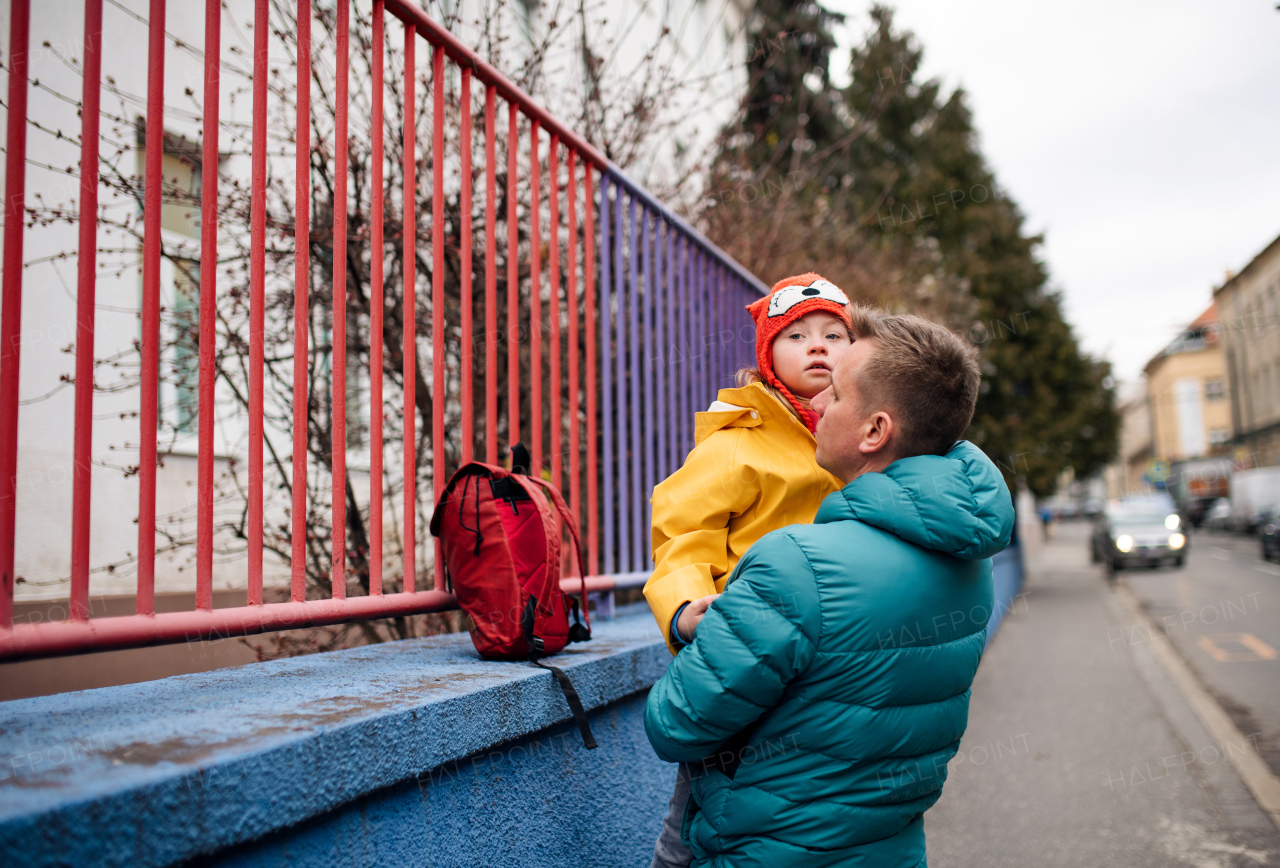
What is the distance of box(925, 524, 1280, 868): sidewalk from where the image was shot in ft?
12.3

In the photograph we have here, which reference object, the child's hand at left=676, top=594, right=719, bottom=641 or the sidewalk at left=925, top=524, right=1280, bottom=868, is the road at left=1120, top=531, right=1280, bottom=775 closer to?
the sidewalk at left=925, top=524, right=1280, bottom=868

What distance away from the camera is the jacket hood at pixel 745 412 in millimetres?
1939

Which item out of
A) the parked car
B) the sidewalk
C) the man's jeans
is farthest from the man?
the parked car

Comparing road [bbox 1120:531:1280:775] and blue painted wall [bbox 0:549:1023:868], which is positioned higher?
blue painted wall [bbox 0:549:1023:868]

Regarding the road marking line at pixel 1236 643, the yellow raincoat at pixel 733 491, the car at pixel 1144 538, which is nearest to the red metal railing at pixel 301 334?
the yellow raincoat at pixel 733 491

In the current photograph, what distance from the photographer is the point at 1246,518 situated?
29.9 meters

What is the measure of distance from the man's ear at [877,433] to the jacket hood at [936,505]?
53 mm

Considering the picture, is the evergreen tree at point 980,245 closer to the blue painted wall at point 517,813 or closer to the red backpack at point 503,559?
the blue painted wall at point 517,813

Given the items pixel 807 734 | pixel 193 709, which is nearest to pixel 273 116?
pixel 193 709

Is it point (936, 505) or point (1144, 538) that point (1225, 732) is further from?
point (1144, 538)

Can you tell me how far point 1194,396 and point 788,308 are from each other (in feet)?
209

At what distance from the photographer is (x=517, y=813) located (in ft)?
6.01

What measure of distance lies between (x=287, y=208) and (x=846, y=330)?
6.64 ft

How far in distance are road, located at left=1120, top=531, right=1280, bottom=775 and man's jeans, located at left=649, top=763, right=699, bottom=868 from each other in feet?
15.9
